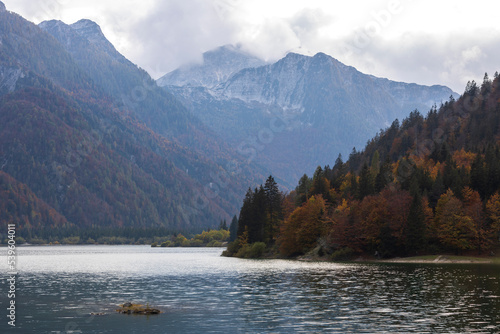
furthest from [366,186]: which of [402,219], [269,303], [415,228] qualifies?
[269,303]

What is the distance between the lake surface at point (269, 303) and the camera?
52.7 metres

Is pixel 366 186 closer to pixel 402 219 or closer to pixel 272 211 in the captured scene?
pixel 402 219

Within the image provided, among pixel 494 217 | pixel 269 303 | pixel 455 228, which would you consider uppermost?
pixel 494 217

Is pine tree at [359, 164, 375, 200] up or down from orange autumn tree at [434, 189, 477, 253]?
up

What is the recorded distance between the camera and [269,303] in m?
68.0

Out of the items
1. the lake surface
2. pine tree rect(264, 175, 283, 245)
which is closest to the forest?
pine tree rect(264, 175, 283, 245)

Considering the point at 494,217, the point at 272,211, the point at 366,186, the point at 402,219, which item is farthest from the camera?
the point at 272,211

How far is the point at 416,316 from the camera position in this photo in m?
57.6

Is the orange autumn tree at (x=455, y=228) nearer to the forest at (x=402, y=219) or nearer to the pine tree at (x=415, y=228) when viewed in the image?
the forest at (x=402, y=219)

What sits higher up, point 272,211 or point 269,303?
point 272,211

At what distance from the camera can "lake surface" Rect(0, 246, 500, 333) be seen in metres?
52.7

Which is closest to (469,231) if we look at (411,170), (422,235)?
Answer: (422,235)

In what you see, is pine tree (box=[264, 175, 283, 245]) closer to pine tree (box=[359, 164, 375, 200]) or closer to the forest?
the forest

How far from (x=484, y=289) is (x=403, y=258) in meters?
73.7
